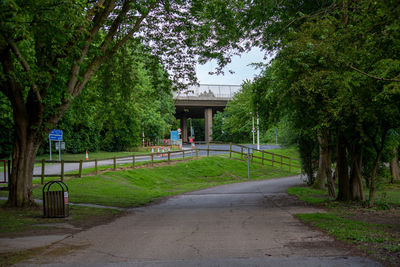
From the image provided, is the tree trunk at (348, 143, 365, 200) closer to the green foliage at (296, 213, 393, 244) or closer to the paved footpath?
the green foliage at (296, 213, 393, 244)

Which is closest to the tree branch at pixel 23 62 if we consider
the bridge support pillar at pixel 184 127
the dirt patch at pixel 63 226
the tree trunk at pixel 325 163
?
the dirt patch at pixel 63 226

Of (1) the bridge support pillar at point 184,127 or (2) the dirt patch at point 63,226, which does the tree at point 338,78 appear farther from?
(1) the bridge support pillar at point 184,127

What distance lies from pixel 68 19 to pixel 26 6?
37.2 inches

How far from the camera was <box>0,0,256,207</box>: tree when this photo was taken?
997 cm

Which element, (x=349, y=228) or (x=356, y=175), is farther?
(x=356, y=175)

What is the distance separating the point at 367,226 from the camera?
10586 millimetres

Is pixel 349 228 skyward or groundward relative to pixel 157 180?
skyward

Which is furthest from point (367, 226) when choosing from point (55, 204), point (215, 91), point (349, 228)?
point (215, 91)

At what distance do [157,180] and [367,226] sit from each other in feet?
68.6

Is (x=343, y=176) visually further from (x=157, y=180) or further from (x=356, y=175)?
(x=157, y=180)

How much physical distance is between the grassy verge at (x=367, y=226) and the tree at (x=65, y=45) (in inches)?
307

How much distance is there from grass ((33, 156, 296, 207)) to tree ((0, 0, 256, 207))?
4.34 metres

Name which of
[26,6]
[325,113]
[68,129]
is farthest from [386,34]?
[68,129]

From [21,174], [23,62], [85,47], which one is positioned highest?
[85,47]
